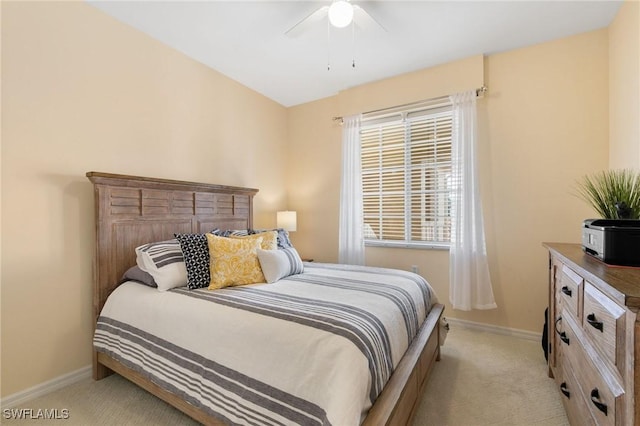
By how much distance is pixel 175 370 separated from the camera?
4.71ft

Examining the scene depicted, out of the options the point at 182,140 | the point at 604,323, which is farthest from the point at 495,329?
the point at 182,140

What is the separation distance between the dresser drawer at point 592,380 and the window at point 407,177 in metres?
1.74

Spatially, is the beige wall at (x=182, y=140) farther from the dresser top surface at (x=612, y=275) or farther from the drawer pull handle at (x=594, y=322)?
the drawer pull handle at (x=594, y=322)

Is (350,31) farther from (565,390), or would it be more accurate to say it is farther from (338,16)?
(565,390)

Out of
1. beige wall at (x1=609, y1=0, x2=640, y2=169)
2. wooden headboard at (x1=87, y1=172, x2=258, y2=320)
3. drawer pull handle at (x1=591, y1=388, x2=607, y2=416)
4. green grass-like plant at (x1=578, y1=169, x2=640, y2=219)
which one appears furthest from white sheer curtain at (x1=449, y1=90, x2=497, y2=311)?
wooden headboard at (x1=87, y1=172, x2=258, y2=320)

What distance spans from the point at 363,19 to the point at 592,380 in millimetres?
2600

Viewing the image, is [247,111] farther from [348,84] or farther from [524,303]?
[524,303]

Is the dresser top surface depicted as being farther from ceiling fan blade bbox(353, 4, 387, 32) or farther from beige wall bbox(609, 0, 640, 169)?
ceiling fan blade bbox(353, 4, 387, 32)

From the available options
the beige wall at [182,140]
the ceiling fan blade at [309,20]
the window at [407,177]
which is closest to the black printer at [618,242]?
the beige wall at [182,140]

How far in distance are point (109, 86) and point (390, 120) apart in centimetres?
278

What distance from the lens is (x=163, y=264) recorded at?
6.39 ft

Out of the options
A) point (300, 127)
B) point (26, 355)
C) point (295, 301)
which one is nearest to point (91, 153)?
point (26, 355)

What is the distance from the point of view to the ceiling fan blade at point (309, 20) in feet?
6.41

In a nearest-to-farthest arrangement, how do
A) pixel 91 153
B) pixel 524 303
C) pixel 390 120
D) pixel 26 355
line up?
pixel 26 355 < pixel 91 153 < pixel 524 303 < pixel 390 120
